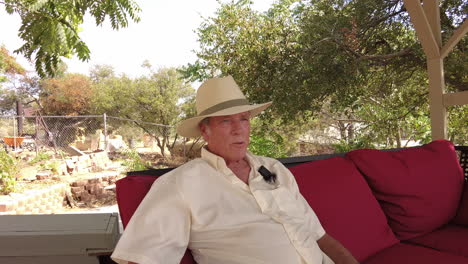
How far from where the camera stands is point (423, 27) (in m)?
2.45

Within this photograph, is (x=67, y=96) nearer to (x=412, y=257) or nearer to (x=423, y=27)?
(x=423, y=27)

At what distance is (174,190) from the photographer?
39.2 inches

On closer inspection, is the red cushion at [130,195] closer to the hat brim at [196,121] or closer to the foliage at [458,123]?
the hat brim at [196,121]

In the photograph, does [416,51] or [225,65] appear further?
[225,65]

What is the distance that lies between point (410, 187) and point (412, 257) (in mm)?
353

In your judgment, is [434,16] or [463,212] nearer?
[463,212]

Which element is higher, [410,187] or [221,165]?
[221,165]

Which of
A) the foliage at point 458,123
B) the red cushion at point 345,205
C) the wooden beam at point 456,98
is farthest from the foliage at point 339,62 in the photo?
the red cushion at point 345,205

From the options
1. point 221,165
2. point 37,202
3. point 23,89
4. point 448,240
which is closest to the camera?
point 221,165

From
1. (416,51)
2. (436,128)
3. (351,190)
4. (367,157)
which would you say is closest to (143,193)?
(351,190)

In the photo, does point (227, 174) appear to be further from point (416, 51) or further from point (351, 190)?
point (416, 51)

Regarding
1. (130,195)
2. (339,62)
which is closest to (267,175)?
(130,195)

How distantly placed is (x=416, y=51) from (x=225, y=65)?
258 cm

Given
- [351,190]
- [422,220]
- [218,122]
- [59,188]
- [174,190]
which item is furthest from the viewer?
[59,188]
